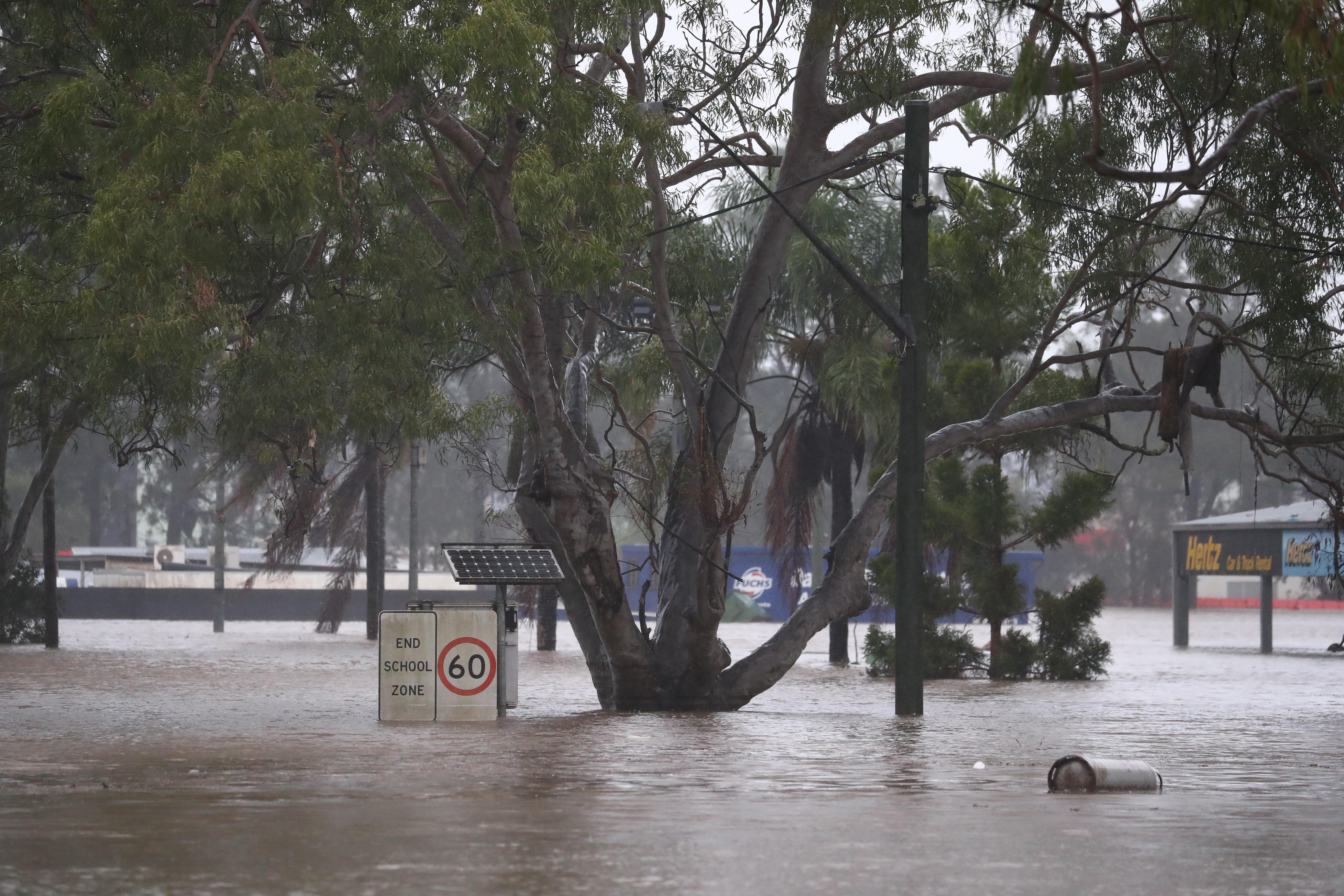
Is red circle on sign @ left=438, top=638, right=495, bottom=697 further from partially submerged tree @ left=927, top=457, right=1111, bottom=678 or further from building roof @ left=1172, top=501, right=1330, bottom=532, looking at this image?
building roof @ left=1172, top=501, right=1330, bottom=532

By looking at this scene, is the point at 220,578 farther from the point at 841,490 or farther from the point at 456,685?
the point at 456,685

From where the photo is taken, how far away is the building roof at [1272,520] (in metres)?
35.4

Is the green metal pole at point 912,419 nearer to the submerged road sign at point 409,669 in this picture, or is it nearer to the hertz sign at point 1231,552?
the submerged road sign at point 409,669

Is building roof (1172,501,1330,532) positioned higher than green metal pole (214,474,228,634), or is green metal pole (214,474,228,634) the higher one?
building roof (1172,501,1330,532)

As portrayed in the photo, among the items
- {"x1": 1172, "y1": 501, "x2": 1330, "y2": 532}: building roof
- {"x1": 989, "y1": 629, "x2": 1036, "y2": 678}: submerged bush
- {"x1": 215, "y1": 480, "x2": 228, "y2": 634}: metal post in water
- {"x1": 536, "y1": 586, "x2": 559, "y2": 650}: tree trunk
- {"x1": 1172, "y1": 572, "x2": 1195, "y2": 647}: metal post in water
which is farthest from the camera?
{"x1": 215, "y1": 480, "x2": 228, "y2": 634}: metal post in water

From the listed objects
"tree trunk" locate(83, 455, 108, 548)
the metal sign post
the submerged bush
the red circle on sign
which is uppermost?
"tree trunk" locate(83, 455, 108, 548)

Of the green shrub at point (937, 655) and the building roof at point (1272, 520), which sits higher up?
the building roof at point (1272, 520)

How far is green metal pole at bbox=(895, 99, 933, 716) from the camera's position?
17797 mm

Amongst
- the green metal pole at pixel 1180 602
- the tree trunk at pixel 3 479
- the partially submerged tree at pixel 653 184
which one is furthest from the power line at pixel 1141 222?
the green metal pole at pixel 1180 602

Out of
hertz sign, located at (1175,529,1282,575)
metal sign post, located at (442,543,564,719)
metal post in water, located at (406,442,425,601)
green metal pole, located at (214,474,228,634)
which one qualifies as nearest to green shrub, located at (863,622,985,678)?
hertz sign, located at (1175,529,1282,575)

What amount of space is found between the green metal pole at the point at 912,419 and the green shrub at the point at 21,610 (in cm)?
2498

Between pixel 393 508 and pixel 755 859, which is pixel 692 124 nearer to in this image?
pixel 755 859

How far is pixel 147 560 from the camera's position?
232 feet

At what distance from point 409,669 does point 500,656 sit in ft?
3.12
